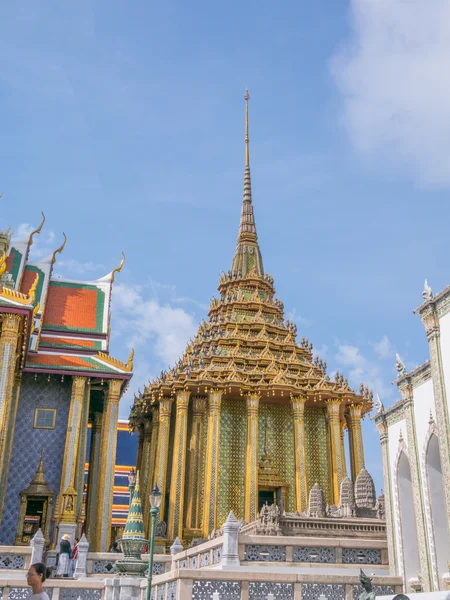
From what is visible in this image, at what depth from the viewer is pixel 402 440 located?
15750 mm

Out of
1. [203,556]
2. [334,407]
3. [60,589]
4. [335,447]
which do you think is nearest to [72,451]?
[203,556]

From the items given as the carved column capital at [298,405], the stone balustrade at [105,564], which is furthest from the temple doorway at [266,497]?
the stone balustrade at [105,564]

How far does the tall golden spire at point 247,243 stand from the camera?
34250 mm

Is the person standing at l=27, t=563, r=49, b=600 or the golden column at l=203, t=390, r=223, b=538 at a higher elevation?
the golden column at l=203, t=390, r=223, b=538

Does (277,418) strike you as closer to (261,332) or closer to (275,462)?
(275,462)

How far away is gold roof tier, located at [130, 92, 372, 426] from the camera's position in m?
27.0

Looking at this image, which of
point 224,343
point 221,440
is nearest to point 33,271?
point 224,343

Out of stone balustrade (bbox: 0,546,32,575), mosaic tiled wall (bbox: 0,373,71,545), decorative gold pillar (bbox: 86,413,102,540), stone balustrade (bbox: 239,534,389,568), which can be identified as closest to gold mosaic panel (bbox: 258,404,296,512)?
decorative gold pillar (bbox: 86,413,102,540)

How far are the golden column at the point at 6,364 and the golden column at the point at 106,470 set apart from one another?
3.20 m

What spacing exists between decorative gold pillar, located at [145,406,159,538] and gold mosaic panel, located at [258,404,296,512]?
4.23 metres

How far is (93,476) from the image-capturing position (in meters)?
25.1

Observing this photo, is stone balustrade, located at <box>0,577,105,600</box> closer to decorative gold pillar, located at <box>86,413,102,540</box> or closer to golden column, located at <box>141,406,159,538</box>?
decorative gold pillar, located at <box>86,413,102,540</box>

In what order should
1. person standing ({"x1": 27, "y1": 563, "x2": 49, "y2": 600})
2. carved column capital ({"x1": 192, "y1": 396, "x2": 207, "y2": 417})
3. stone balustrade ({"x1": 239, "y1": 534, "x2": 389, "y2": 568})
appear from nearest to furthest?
person standing ({"x1": 27, "y1": 563, "x2": 49, "y2": 600})
stone balustrade ({"x1": 239, "y1": 534, "x2": 389, "y2": 568})
carved column capital ({"x1": 192, "y1": 396, "x2": 207, "y2": 417})

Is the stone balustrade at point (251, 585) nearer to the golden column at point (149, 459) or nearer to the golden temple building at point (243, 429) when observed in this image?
the golden temple building at point (243, 429)
